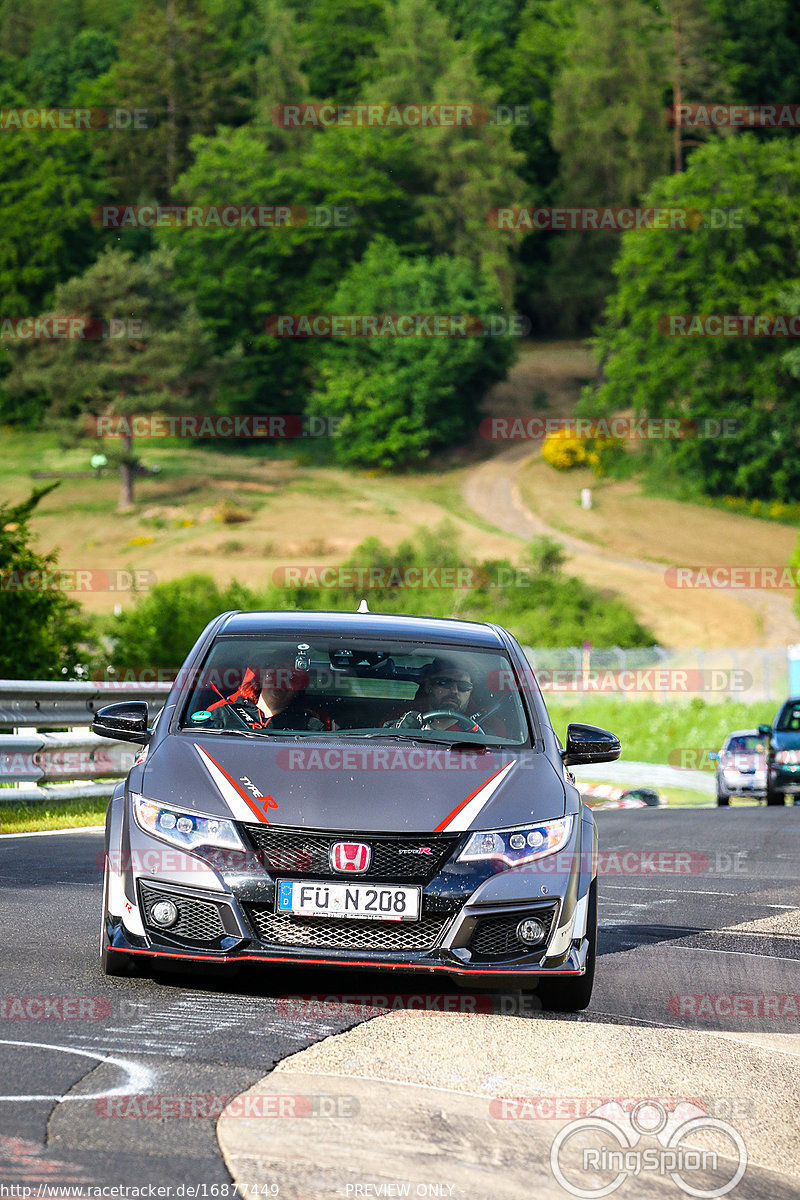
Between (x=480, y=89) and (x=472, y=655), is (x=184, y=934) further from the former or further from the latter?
(x=480, y=89)

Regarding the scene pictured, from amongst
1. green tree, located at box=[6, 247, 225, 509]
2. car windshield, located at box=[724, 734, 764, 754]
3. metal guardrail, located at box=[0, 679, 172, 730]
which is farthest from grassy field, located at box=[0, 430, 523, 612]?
metal guardrail, located at box=[0, 679, 172, 730]

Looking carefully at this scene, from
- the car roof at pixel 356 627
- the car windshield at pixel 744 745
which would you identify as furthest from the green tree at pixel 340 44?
the car roof at pixel 356 627

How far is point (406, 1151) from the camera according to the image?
474 cm

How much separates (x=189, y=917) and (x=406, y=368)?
320 feet

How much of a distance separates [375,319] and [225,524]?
62.8ft

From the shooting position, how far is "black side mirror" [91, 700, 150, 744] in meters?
7.57

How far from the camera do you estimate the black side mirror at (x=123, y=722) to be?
757 centimetres

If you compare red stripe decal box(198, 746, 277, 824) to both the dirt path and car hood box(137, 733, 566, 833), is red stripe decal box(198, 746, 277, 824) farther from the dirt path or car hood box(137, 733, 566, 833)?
the dirt path

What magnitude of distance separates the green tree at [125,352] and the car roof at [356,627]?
301 ft

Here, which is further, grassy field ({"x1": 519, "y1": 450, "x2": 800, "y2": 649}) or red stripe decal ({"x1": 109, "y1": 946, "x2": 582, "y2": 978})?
grassy field ({"x1": 519, "y1": 450, "x2": 800, "y2": 649})

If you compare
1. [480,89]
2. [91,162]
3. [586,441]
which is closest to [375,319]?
[586,441]

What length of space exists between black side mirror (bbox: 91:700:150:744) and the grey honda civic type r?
0.04 metres

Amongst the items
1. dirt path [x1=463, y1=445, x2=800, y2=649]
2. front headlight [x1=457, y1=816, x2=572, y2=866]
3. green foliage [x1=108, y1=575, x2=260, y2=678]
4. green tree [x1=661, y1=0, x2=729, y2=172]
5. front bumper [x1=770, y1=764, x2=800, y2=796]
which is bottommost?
dirt path [x1=463, y1=445, x2=800, y2=649]

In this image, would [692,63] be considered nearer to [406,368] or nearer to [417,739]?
[406,368]
